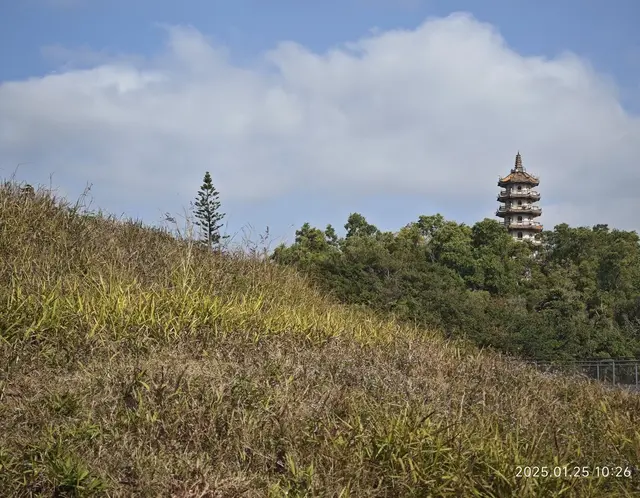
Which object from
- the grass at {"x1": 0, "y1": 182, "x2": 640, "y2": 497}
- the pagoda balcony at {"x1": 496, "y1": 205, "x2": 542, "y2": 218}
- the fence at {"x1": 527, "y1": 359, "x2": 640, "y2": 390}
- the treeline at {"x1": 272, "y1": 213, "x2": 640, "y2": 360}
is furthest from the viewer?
the pagoda balcony at {"x1": 496, "y1": 205, "x2": 542, "y2": 218}

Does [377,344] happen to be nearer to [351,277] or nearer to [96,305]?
[96,305]

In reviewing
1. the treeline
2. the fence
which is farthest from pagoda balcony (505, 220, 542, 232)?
the fence

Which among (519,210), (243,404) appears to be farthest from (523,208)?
(243,404)

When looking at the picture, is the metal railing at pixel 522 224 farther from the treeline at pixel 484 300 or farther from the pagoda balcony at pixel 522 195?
the treeline at pixel 484 300

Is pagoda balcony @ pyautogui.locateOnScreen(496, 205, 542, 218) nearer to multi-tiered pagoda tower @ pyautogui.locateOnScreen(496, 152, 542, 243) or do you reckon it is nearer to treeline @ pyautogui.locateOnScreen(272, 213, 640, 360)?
multi-tiered pagoda tower @ pyautogui.locateOnScreen(496, 152, 542, 243)

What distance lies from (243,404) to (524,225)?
63098 millimetres

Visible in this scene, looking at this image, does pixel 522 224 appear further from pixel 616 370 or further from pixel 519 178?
pixel 616 370

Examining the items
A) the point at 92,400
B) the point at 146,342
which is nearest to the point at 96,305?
the point at 146,342

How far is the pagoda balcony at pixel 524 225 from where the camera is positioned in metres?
64.3

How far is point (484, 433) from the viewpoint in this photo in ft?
14.0

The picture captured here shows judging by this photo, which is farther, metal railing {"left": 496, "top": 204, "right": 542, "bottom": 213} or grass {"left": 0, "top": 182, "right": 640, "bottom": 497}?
metal railing {"left": 496, "top": 204, "right": 542, "bottom": 213}

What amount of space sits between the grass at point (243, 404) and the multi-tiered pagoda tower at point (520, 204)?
2339 inches

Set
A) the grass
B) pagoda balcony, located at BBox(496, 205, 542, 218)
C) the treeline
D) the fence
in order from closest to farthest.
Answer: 1. the grass
2. the treeline
3. the fence
4. pagoda balcony, located at BBox(496, 205, 542, 218)

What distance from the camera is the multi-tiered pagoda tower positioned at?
6431cm
